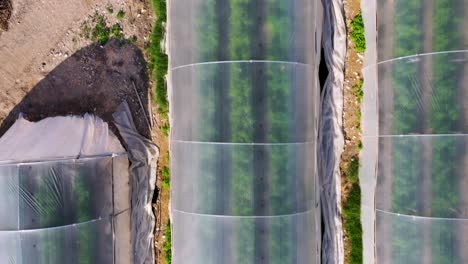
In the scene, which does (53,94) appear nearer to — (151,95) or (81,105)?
(81,105)

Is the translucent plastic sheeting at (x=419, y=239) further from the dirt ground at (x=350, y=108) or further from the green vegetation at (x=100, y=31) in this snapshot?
the green vegetation at (x=100, y=31)

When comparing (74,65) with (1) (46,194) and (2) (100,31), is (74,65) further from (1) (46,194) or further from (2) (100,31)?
(1) (46,194)

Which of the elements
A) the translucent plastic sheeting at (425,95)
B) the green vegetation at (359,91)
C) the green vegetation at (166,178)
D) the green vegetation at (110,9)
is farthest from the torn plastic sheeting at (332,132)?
the green vegetation at (110,9)

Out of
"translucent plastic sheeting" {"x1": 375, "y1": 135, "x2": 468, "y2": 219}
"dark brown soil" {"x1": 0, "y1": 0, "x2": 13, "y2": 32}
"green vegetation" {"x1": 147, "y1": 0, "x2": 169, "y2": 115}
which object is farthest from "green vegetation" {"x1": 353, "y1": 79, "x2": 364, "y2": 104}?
"dark brown soil" {"x1": 0, "y1": 0, "x2": 13, "y2": 32}

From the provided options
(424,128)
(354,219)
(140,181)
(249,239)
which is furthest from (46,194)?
(424,128)

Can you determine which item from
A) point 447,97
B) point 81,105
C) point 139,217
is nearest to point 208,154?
point 139,217

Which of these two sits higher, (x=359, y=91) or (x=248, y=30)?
(x=248, y=30)
